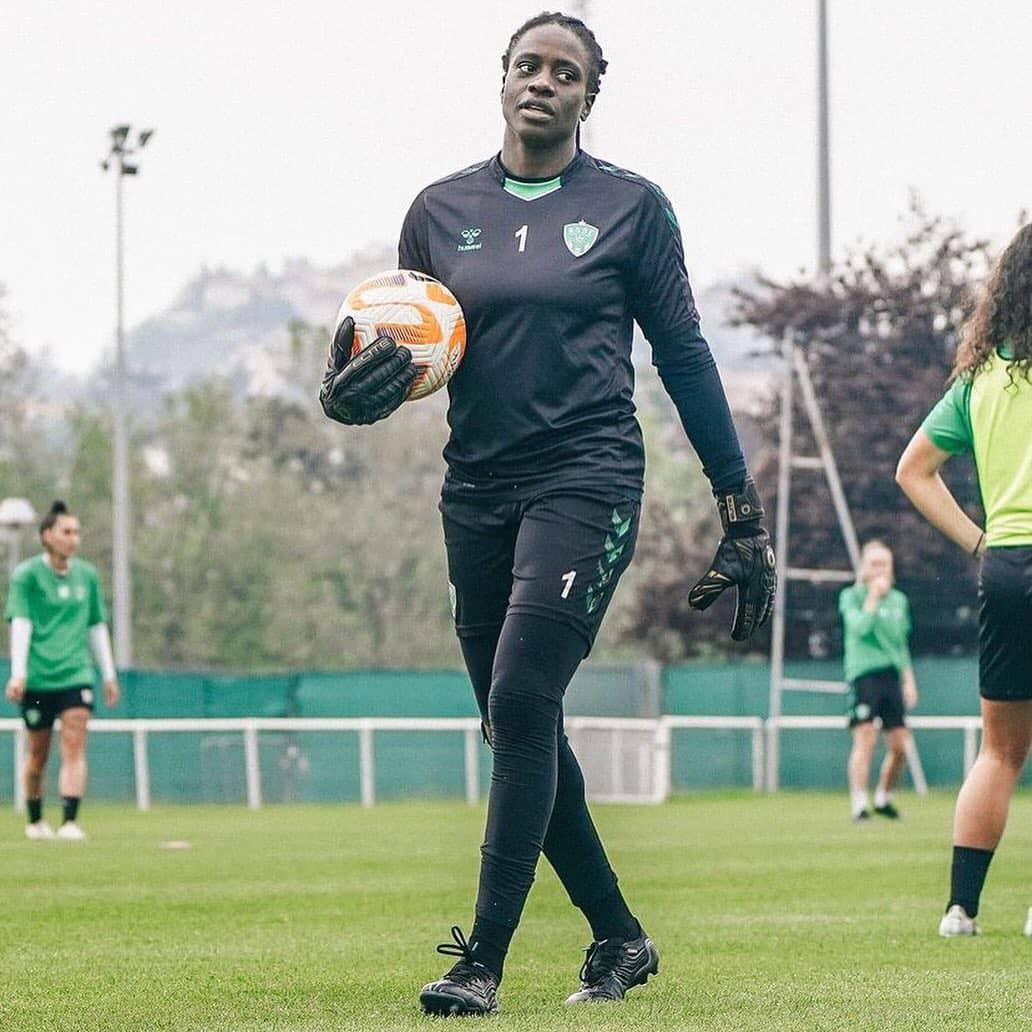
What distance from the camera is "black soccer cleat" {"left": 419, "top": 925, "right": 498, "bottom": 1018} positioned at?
5230mm

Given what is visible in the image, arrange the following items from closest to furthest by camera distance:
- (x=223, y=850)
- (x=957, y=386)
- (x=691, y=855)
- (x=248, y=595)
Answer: (x=957, y=386)
(x=691, y=855)
(x=223, y=850)
(x=248, y=595)

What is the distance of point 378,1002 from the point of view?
561 cm

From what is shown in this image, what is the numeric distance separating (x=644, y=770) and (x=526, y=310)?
732 inches

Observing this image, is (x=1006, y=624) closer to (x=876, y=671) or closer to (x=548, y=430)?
(x=548, y=430)

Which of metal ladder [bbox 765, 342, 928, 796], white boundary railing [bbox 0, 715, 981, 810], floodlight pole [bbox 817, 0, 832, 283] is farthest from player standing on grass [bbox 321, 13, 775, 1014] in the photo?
floodlight pole [bbox 817, 0, 832, 283]

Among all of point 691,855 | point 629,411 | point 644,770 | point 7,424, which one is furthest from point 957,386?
point 7,424

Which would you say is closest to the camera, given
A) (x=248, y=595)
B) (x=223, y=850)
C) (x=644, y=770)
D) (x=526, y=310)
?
(x=526, y=310)

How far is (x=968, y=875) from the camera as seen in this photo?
24.1 ft

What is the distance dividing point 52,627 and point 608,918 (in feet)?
32.2

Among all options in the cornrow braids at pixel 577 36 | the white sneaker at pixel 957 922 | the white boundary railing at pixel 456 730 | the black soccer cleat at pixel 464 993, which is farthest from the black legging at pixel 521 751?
the white boundary railing at pixel 456 730

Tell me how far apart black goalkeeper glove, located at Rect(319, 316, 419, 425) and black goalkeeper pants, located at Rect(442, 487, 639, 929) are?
0.37 metres

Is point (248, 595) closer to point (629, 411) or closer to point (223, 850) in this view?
point (223, 850)

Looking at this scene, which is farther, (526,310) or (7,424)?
(7,424)

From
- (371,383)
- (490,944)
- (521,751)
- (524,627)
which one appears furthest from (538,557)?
(490,944)
